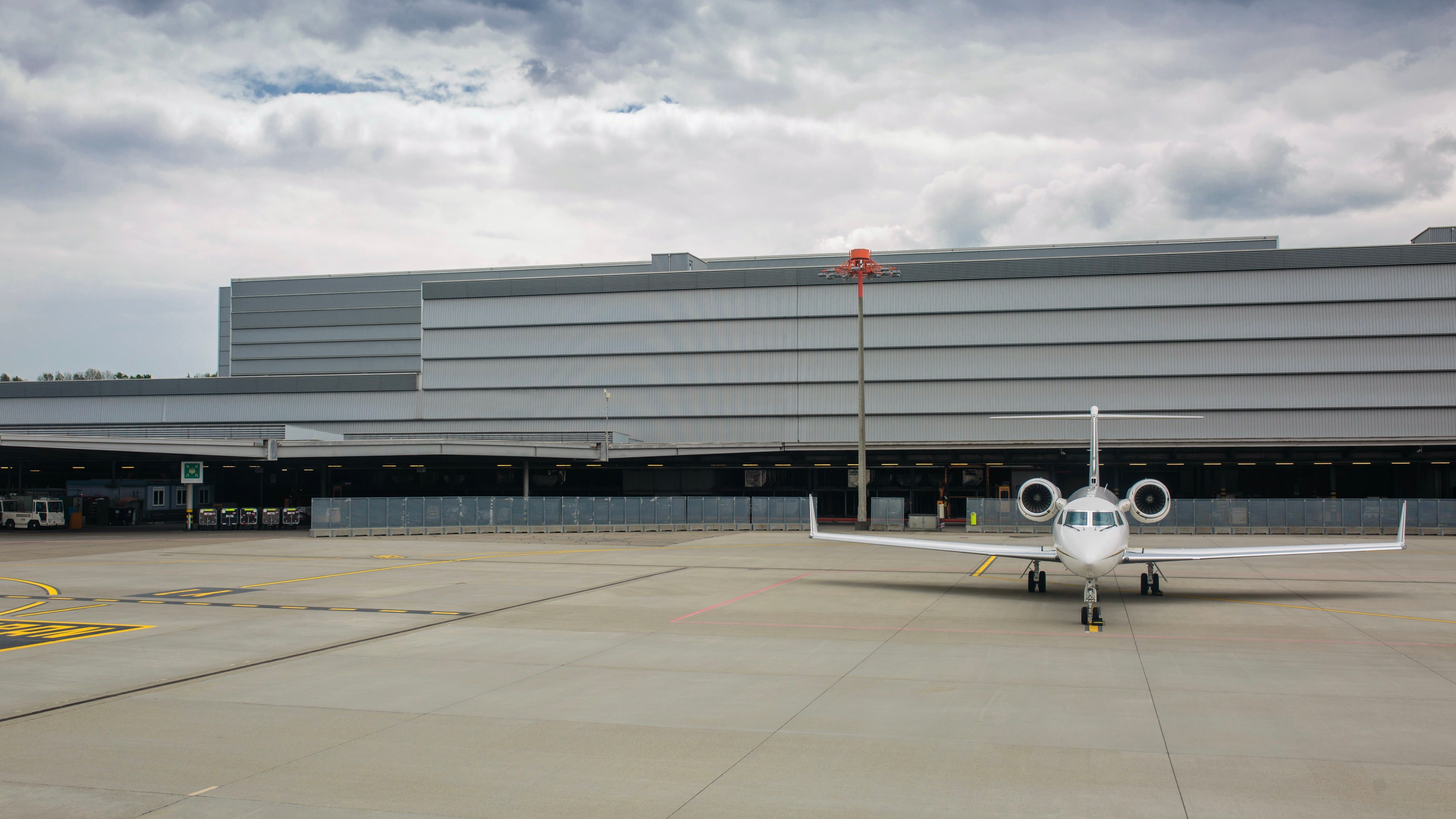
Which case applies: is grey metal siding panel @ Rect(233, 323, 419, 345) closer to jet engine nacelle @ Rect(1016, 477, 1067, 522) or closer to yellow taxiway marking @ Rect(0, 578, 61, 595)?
yellow taxiway marking @ Rect(0, 578, 61, 595)

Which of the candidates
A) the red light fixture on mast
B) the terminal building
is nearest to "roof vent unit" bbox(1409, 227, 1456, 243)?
the terminal building

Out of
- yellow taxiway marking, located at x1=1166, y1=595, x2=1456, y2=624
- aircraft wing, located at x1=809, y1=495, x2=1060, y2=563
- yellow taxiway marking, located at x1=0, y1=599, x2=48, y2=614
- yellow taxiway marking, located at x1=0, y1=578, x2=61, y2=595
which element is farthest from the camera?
yellow taxiway marking, located at x1=0, y1=578, x2=61, y2=595

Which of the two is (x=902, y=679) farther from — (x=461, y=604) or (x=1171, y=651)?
(x=461, y=604)

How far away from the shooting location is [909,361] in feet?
228

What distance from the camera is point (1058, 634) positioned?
1941 cm

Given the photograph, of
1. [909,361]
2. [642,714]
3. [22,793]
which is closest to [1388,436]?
[909,361]

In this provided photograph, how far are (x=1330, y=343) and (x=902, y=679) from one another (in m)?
63.0

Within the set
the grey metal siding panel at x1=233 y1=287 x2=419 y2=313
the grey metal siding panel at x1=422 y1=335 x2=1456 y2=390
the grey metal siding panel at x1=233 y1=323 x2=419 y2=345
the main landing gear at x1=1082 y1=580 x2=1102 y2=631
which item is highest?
the grey metal siding panel at x1=233 y1=287 x2=419 y2=313

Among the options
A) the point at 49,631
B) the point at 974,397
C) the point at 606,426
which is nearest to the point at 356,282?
the point at 606,426

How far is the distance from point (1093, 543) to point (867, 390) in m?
Result: 48.8

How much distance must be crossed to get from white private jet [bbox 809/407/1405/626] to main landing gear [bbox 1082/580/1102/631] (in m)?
0.02

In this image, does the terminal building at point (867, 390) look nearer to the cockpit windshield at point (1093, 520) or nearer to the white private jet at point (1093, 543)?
the white private jet at point (1093, 543)

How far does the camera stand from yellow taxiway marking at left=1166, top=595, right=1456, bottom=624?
21.6 metres

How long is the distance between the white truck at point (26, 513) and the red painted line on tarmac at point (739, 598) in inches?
2318
